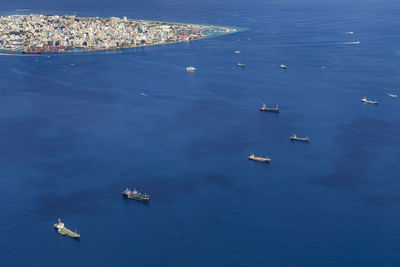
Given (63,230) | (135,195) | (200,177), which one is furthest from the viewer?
(200,177)

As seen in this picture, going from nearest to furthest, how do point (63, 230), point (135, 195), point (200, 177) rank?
1. point (63, 230)
2. point (135, 195)
3. point (200, 177)

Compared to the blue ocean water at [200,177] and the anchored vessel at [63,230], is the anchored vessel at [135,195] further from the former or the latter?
the anchored vessel at [63,230]

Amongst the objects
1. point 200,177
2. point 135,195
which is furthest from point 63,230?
point 200,177

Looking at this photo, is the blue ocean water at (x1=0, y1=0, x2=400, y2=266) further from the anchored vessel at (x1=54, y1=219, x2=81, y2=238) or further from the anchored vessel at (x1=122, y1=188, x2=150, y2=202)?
the anchored vessel at (x1=122, y1=188, x2=150, y2=202)

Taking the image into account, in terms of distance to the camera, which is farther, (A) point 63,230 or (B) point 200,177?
(B) point 200,177

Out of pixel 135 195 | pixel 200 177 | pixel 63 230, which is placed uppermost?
pixel 200 177

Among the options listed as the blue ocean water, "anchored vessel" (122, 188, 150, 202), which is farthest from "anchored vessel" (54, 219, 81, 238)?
"anchored vessel" (122, 188, 150, 202)

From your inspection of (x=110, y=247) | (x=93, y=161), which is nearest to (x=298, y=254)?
(x=110, y=247)

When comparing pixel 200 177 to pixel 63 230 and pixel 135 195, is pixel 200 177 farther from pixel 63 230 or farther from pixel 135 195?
pixel 63 230
